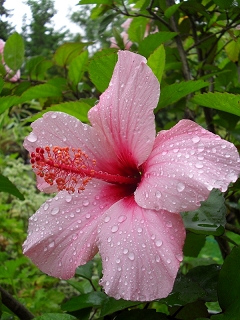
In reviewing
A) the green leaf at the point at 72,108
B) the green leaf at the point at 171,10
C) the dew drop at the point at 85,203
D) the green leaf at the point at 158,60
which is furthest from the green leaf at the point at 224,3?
the dew drop at the point at 85,203

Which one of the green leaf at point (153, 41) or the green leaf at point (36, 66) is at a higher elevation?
the green leaf at point (153, 41)

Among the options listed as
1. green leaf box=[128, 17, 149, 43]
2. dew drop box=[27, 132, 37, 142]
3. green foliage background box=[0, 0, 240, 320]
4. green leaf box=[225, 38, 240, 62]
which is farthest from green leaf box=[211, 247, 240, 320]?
green leaf box=[128, 17, 149, 43]

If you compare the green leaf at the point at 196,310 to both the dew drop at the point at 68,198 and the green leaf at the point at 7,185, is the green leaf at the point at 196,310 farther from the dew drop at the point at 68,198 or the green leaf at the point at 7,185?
the green leaf at the point at 7,185

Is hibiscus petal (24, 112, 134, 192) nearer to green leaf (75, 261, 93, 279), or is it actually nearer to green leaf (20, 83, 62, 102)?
green leaf (20, 83, 62, 102)

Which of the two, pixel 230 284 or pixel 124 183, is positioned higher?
pixel 124 183

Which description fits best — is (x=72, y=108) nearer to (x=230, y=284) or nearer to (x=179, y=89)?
(x=179, y=89)

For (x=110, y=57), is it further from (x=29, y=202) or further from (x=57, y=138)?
(x=29, y=202)

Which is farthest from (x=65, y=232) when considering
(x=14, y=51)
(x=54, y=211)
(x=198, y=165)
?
(x=14, y=51)
